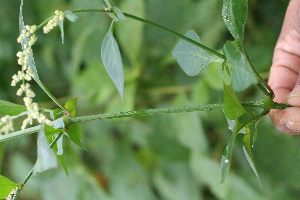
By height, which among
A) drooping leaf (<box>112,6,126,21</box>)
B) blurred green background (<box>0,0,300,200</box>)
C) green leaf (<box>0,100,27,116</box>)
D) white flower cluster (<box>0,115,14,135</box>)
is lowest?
blurred green background (<box>0,0,300,200</box>)

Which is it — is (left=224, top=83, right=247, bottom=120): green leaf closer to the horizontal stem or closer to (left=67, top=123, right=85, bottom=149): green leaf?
the horizontal stem

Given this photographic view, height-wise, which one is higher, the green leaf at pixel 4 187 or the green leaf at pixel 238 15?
the green leaf at pixel 238 15

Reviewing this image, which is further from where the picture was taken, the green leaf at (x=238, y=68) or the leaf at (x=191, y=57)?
the leaf at (x=191, y=57)

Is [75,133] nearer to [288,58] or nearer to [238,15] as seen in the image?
[238,15]

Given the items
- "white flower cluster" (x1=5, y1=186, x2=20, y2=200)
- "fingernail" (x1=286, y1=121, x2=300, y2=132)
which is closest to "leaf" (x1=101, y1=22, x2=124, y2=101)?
"white flower cluster" (x1=5, y1=186, x2=20, y2=200)

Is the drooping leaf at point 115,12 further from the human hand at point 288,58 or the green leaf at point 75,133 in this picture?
the human hand at point 288,58

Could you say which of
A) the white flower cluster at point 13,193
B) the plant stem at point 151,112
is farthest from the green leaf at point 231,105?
the white flower cluster at point 13,193
